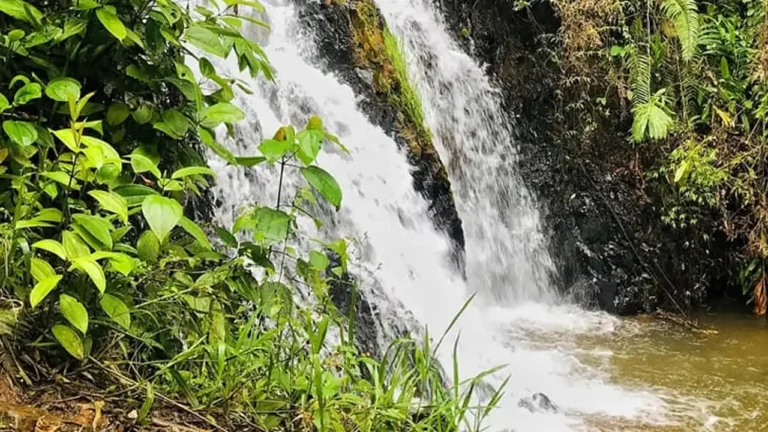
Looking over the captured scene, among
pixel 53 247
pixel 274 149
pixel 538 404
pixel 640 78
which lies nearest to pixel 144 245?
pixel 53 247

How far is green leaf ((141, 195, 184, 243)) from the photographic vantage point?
1.44 meters

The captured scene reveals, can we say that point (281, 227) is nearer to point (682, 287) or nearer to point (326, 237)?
point (326, 237)

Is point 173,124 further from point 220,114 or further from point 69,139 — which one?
point 69,139

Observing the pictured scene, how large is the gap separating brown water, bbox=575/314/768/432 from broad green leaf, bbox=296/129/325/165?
3271mm

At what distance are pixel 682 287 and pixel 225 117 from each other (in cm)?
580

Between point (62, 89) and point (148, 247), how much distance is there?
47cm

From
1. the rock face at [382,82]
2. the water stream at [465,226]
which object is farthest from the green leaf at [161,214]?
the rock face at [382,82]

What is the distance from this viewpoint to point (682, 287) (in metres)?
6.56

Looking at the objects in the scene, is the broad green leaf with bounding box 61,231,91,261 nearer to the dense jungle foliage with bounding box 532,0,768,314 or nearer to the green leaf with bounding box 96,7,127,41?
the green leaf with bounding box 96,7,127,41

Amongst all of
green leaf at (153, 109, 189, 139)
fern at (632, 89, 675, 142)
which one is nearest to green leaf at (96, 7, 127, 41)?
green leaf at (153, 109, 189, 139)

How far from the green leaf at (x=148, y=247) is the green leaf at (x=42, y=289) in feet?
0.75

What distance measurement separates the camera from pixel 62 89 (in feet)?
5.60

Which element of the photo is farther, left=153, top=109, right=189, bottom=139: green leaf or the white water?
the white water

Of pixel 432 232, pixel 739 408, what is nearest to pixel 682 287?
pixel 739 408
